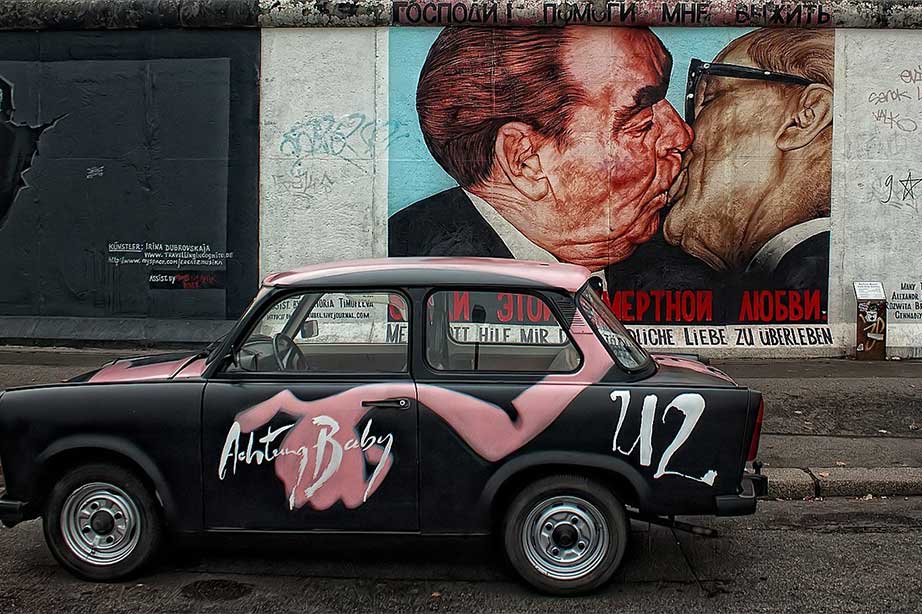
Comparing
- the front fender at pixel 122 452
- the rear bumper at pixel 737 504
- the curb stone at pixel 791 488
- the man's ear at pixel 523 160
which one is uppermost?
the man's ear at pixel 523 160

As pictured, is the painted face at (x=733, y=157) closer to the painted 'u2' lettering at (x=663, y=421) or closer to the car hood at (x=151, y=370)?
the painted 'u2' lettering at (x=663, y=421)

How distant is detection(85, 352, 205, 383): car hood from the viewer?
212 inches

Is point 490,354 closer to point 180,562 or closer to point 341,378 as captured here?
point 341,378

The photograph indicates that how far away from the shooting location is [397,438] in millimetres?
5129

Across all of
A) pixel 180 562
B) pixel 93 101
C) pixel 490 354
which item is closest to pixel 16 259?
pixel 93 101

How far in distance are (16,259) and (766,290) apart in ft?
30.2

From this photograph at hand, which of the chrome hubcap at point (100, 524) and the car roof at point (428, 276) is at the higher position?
the car roof at point (428, 276)

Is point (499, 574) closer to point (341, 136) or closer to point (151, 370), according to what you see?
point (151, 370)

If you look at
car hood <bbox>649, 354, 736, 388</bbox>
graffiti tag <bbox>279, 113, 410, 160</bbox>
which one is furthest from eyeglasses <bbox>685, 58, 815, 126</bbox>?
car hood <bbox>649, 354, 736, 388</bbox>

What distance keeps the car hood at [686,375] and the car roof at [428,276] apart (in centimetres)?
66

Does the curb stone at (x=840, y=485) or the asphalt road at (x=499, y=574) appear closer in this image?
the asphalt road at (x=499, y=574)

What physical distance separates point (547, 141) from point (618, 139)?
0.84 metres

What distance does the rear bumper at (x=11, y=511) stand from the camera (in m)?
5.29

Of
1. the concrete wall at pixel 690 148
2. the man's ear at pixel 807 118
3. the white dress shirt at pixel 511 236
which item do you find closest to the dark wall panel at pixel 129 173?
the concrete wall at pixel 690 148
